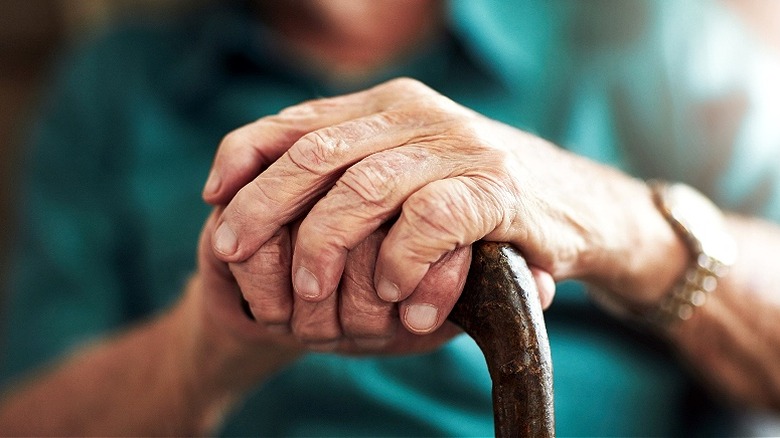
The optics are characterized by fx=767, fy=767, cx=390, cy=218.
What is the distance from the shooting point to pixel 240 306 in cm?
66

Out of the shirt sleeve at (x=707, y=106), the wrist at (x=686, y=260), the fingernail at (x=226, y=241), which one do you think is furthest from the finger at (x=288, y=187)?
the shirt sleeve at (x=707, y=106)

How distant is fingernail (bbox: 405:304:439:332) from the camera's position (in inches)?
20.4

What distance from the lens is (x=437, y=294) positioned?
1.68ft

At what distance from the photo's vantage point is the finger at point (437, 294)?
20.0 inches

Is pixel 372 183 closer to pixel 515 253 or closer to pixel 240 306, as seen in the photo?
pixel 515 253

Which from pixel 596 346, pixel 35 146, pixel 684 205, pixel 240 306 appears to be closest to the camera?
pixel 240 306

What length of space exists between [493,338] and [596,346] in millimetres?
532

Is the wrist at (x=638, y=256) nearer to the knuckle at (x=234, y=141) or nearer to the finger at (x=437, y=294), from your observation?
the finger at (x=437, y=294)

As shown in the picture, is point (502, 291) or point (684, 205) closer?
point (502, 291)

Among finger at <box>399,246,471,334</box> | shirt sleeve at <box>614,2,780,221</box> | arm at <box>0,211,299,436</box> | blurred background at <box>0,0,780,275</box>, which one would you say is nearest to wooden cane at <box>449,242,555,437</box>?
finger at <box>399,246,471,334</box>

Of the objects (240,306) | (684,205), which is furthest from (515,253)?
(684,205)

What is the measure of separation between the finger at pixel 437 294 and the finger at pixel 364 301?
2cm

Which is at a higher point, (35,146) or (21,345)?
(35,146)

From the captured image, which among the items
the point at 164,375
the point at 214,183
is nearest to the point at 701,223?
the point at 214,183
